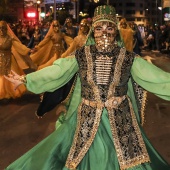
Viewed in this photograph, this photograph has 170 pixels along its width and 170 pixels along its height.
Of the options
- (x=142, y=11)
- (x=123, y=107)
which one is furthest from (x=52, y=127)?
(x=142, y=11)

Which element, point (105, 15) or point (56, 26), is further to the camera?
point (56, 26)

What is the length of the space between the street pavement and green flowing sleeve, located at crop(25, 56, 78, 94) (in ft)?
4.68

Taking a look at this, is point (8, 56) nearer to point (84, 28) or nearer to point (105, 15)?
point (84, 28)

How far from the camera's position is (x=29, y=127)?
6.78m

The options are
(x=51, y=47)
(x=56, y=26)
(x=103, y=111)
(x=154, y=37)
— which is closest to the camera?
(x=103, y=111)

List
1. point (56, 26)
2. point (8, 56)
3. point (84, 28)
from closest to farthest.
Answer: point (8, 56) < point (84, 28) < point (56, 26)

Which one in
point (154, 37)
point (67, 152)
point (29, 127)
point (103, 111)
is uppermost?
point (103, 111)

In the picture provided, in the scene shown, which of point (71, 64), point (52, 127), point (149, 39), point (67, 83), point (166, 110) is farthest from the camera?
point (149, 39)

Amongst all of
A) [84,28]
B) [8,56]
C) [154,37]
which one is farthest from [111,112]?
[154,37]

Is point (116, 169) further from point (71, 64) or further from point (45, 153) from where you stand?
point (71, 64)

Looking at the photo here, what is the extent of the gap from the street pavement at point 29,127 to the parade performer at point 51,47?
2819 mm

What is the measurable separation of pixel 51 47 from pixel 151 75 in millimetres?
8350

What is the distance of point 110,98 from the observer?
146 inches

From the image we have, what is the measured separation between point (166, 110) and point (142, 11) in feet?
392
